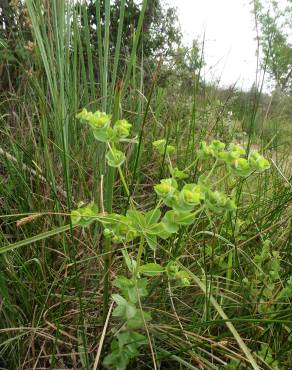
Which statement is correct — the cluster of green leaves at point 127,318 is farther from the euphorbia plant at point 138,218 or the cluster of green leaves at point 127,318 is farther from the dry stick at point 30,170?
the dry stick at point 30,170

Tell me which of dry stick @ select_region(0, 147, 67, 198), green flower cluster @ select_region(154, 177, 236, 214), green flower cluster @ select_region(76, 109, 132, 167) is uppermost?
green flower cluster @ select_region(76, 109, 132, 167)

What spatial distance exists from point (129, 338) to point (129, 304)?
0.07m

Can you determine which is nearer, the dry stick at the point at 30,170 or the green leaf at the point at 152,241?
the green leaf at the point at 152,241

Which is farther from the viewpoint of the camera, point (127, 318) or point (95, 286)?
point (95, 286)

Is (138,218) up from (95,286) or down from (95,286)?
up

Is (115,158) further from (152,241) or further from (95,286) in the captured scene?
(95,286)

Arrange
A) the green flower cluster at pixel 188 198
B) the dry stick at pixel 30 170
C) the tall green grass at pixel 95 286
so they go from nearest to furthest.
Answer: the green flower cluster at pixel 188 198 → the tall green grass at pixel 95 286 → the dry stick at pixel 30 170

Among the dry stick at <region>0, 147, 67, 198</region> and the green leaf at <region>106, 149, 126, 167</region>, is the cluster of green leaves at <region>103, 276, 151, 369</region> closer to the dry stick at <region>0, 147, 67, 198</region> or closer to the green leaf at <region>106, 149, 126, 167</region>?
the green leaf at <region>106, 149, 126, 167</region>

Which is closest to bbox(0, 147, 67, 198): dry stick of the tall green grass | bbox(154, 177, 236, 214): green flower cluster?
the tall green grass

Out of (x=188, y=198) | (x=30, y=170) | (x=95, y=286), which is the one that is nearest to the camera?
(x=188, y=198)

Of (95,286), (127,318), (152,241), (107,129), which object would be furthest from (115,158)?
(95,286)

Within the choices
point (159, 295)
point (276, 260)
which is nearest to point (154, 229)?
point (159, 295)

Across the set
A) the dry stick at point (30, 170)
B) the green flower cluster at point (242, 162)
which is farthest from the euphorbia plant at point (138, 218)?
the dry stick at point (30, 170)

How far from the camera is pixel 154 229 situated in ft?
2.13
